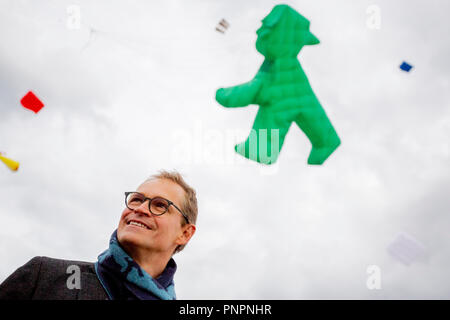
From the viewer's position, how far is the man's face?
2.01 m

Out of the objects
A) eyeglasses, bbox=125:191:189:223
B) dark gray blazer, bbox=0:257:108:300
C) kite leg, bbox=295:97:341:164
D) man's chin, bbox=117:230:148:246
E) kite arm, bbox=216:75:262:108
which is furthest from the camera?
kite leg, bbox=295:97:341:164

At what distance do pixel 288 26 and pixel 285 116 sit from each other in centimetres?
61

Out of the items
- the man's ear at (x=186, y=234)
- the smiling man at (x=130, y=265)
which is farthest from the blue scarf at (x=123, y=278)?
the man's ear at (x=186, y=234)

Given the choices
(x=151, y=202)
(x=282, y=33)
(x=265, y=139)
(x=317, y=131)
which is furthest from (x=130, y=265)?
(x=282, y=33)

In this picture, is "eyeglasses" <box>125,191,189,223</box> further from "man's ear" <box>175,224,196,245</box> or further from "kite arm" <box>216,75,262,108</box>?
"kite arm" <box>216,75,262,108</box>

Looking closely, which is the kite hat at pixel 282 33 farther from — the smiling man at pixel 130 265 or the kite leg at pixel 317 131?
the smiling man at pixel 130 265

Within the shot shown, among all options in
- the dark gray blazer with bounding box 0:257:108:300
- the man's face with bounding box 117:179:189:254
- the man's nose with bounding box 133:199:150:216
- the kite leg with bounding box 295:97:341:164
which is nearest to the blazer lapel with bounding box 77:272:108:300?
the dark gray blazer with bounding box 0:257:108:300

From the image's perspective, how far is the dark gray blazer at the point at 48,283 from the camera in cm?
186

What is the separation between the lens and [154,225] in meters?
2.07

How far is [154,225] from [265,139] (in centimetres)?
114

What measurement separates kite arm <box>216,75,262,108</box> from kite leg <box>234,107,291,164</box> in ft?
0.56

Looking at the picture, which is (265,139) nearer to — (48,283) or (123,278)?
(123,278)

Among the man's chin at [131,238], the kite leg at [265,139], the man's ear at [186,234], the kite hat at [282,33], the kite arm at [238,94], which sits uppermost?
the kite hat at [282,33]
